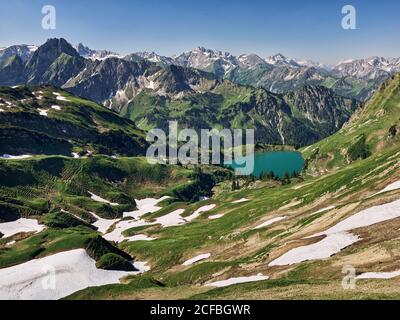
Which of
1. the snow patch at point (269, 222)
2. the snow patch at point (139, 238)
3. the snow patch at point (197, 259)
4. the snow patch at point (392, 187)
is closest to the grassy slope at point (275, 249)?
the snow patch at point (197, 259)

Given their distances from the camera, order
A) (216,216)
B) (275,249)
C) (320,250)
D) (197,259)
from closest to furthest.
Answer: (320,250) < (275,249) < (197,259) < (216,216)

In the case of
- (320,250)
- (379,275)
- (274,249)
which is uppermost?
(379,275)

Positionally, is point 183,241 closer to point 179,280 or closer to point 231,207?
point 179,280

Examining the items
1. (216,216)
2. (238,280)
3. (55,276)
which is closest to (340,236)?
(238,280)

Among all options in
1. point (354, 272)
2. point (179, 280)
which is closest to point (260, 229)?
point (179, 280)

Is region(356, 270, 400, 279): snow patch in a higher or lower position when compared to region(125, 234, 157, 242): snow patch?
higher

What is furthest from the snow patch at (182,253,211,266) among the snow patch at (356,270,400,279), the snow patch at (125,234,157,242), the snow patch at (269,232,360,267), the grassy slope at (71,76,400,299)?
the snow patch at (356,270,400,279)

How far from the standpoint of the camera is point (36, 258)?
129750 mm

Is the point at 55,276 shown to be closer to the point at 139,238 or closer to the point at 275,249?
the point at 275,249

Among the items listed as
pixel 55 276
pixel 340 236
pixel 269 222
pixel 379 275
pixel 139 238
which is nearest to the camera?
pixel 379 275

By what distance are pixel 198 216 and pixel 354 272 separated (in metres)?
136

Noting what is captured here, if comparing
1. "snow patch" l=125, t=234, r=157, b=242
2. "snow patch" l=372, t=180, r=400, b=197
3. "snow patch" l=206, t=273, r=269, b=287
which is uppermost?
"snow patch" l=372, t=180, r=400, b=197

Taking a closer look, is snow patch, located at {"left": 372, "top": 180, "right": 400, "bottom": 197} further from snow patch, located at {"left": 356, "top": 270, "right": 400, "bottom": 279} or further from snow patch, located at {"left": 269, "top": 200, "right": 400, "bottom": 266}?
snow patch, located at {"left": 356, "top": 270, "right": 400, "bottom": 279}
